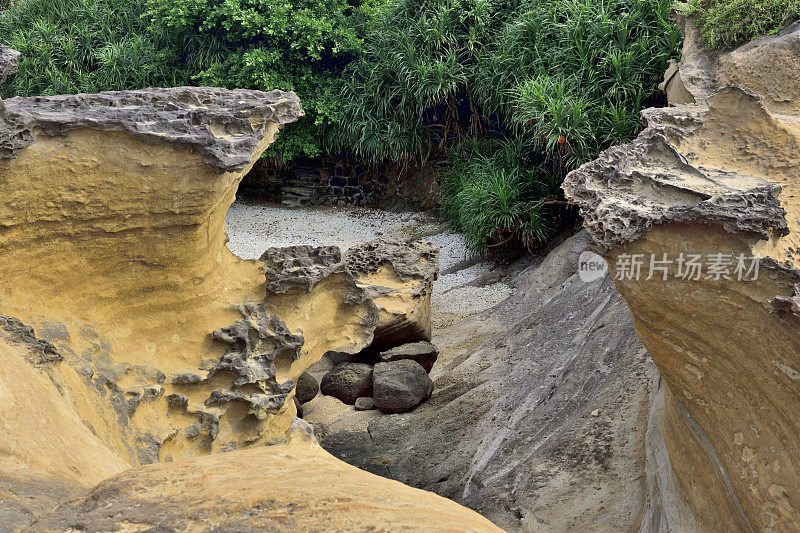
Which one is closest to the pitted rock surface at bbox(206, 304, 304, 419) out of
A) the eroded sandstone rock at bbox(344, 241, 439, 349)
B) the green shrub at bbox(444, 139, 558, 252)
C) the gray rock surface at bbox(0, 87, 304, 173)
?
the gray rock surface at bbox(0, 87, 304, 173)

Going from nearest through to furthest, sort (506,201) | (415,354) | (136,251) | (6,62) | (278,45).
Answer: (6,62), (136,251), (415,354), (506,201), (278,45)

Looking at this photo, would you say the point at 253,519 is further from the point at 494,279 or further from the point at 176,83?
the point at 176,83

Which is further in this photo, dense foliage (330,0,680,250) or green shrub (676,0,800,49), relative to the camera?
dense foliage (330,0,680,250)

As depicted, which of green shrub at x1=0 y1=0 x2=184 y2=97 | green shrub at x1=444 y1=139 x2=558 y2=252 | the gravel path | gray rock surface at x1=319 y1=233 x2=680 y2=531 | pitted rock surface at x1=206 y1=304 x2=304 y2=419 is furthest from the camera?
green shrub at x1=0 y1=0 x2=184 y2=97

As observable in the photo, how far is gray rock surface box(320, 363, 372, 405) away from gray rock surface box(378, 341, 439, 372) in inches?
7.4

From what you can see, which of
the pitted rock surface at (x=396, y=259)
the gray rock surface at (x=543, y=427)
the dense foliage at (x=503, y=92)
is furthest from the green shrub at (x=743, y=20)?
the pitted rock surface at (x=396, y=259)

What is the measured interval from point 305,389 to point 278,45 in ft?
17.3

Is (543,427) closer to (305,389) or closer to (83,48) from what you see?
(305,389)

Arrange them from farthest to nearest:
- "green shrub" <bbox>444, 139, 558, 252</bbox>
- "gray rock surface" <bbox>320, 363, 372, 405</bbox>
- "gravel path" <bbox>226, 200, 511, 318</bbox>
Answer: "gravel path" <bbox>226, 200, 511, 318</bbox>, "green shrub" <bbox>444, 139, 558, 252</bbox>, "gray rock surface" <bbox>320, 363, 372, 405</bbox>

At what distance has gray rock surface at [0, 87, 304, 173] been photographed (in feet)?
10.6

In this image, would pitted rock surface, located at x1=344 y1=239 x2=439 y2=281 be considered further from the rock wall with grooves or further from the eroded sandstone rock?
the rock wall with grooves

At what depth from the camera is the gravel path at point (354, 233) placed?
24.9 feet

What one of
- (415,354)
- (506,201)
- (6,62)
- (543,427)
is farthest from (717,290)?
(506,201)

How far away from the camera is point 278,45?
9.06 metres
